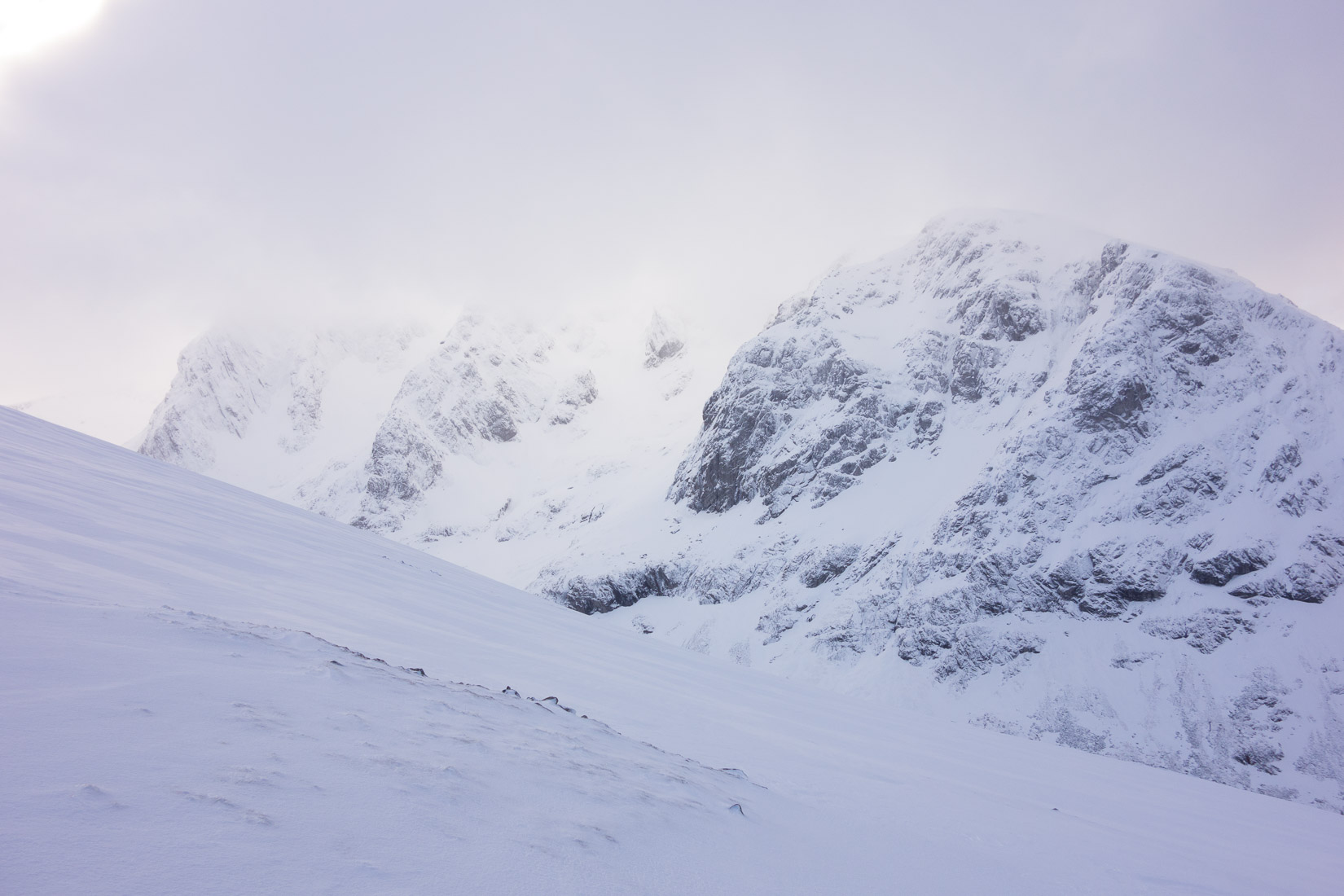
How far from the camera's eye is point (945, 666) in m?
52.5

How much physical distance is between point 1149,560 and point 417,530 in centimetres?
11520

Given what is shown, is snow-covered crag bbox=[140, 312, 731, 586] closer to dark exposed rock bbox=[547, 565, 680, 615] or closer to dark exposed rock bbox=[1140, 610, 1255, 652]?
dark exposed rock bbox=[547, 565, 680, 615]

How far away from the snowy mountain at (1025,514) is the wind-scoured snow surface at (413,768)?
44967 mm

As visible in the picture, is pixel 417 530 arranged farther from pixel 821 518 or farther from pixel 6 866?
pixel 6 866

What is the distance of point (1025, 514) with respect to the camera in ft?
187

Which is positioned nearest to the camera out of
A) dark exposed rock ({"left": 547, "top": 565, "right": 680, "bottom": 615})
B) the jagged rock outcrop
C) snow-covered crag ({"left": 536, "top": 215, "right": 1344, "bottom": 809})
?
snow-covered crag ({"left": 536, "top": 215, "right": 1344, "bottom": 809})

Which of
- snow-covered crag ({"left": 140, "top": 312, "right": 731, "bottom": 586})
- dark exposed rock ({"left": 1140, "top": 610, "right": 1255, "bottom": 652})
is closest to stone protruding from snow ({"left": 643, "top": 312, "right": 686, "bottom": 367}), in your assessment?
snow-covered crag ({"left": 140, "top": 312, "right": 731, "bottom": 586})

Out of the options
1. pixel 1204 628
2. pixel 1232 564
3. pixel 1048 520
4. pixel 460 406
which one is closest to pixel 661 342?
pixel 460 406

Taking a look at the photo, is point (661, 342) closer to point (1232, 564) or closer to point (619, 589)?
point (619, 589)

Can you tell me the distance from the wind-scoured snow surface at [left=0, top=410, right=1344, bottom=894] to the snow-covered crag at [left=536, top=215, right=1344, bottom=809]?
4500 cm

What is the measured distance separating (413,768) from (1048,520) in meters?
64.1

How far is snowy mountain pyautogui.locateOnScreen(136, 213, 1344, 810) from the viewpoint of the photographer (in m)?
44.6

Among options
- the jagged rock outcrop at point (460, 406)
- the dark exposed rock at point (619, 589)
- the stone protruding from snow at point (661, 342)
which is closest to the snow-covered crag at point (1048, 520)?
the dark exposed rock at point (619, 589)

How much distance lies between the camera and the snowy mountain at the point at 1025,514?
44.6 m
